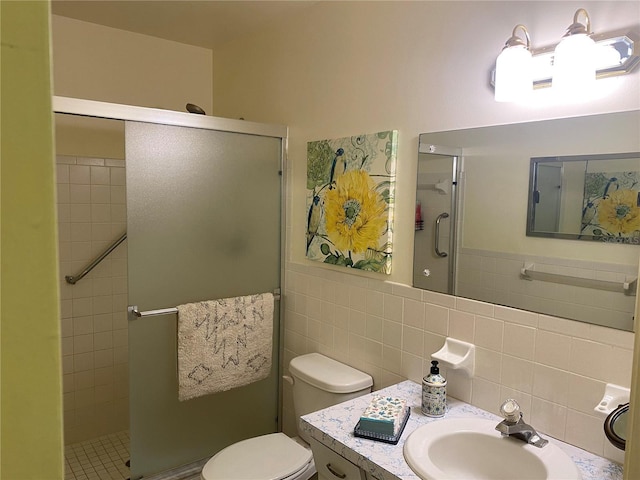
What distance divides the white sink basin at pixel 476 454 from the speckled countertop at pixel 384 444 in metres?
0.04

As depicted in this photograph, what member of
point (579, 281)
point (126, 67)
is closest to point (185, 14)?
point (126, 67)

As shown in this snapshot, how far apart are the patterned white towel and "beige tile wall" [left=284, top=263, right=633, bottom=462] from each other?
9.3 inches

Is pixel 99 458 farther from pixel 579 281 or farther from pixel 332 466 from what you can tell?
pixel 579 281

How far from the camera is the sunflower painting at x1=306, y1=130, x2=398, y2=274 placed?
1952mm

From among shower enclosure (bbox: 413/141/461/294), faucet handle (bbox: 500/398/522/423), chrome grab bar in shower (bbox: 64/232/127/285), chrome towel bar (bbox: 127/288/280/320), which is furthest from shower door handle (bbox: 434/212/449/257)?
chrome grab bar in shower (bbox: 64/232/127/285)

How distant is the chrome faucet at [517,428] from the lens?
139cm

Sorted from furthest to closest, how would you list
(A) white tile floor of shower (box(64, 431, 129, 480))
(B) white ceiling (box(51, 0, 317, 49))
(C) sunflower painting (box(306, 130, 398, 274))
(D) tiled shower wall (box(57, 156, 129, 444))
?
(D) tiled shower wall (box(57, 156, 129, 444))
(A) white tile floor of shower (box(64, 431, 129, 480))
(B) white ceiling (box(51, 0, 317, 49))
(C) sunflower painting (box(306, 130, 398, 274))

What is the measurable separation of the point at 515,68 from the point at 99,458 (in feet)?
9.31

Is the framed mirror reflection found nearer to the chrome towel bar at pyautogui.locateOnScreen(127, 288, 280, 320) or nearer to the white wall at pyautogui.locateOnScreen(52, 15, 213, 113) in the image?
the chrome towel bar at pyautogui.locateOnScreen(127, 288, 280, 320)

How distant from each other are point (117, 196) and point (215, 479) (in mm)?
1740

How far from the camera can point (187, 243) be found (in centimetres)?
223

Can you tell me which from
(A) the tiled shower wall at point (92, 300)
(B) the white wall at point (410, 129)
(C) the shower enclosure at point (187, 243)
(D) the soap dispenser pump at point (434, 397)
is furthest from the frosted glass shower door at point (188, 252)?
(D) the soap dispenser pump at point (434, 397)

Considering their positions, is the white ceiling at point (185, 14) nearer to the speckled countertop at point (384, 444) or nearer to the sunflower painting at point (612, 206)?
the sunflower painting at point (612, 206)

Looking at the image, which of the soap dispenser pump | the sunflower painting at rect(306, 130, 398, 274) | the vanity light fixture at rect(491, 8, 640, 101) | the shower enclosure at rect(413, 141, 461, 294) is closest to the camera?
the vanity light fixture at rect(491, 8, 640, 101)
